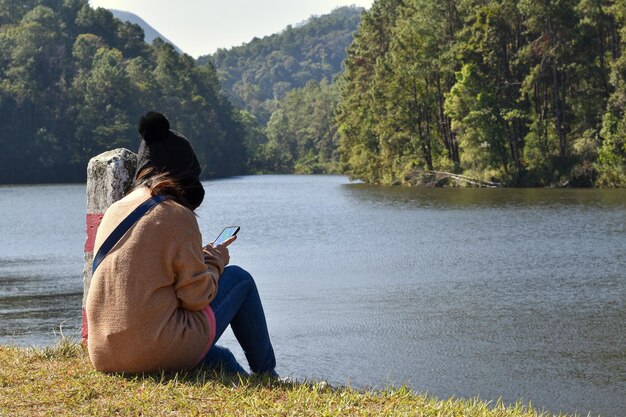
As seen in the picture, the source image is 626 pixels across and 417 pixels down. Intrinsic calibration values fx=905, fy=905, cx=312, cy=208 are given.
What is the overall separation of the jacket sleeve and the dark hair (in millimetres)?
254

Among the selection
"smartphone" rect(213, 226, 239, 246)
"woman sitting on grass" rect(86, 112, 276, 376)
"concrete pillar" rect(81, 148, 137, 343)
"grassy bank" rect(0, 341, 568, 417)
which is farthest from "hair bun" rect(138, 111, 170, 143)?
"concrete pillar" rect(81, 148, 137, 343)

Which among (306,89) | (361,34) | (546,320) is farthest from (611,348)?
(306,89)

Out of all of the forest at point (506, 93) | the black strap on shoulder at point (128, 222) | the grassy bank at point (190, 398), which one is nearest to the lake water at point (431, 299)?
the grassy bank at point (190, 398)

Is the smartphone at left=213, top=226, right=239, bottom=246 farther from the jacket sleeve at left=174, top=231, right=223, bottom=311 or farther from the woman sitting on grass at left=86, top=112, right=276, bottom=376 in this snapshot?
the jacket sleeve at left=174, top=231, right=223, bottom=311

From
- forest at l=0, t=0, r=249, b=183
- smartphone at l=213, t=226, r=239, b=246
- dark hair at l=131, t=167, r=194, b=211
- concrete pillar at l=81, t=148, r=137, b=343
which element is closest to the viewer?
dark hair at l=131, t=167, r=194, b=211

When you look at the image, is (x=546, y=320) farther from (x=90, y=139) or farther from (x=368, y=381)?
(x=90, y=139)

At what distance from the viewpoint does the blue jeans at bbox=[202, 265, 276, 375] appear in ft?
17.2

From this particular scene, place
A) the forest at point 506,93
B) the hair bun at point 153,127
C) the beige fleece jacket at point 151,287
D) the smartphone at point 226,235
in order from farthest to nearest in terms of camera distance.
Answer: the forest at point 506,93
the smartphone at point 226,235
the hair bun at point 153,127
the beige fleece jacket at point 151,287

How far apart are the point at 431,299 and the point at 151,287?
352 inches

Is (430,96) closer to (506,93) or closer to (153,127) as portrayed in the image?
(506,93)

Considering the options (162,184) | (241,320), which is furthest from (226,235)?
(162,184)

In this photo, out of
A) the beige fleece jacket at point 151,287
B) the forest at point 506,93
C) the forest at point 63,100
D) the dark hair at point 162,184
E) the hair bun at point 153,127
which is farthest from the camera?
the forest at point 63,100

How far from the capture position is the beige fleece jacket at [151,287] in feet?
15.8

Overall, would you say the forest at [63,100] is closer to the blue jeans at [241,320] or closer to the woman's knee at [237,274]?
the blue jeans at [241,320]
